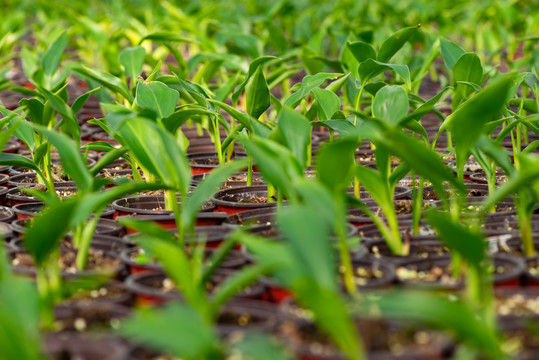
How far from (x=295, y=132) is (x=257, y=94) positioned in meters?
0.62

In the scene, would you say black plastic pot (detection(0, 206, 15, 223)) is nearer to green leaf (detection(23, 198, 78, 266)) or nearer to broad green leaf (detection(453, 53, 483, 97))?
green leaf (detection(23, 198, 78, 266))

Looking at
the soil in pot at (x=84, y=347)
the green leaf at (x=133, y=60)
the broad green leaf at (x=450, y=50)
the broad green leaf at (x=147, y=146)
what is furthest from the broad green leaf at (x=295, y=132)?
the green leaf at (x=133, y=60)

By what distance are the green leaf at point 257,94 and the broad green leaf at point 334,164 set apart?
3.07 feet

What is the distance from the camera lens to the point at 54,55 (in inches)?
127

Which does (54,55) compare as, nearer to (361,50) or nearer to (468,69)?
(361,50)

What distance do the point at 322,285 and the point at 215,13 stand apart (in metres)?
5.25

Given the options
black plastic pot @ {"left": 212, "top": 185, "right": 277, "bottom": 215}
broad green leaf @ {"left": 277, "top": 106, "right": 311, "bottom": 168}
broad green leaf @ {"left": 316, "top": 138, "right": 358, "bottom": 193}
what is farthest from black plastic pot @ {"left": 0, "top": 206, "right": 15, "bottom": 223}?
broad green leaf @ {"left": 316, "top": 138, "right": 358, "bottom": 193}

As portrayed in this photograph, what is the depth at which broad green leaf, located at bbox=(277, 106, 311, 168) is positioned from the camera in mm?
1790

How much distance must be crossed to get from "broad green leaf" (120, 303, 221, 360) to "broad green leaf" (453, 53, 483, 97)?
4.98 feet

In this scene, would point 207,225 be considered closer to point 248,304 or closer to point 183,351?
point 248,304

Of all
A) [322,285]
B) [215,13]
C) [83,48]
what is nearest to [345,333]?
[322,285]

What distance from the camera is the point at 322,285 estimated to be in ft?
3.94

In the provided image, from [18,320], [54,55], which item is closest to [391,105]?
[18,320]

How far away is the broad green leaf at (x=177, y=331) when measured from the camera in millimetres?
1067
